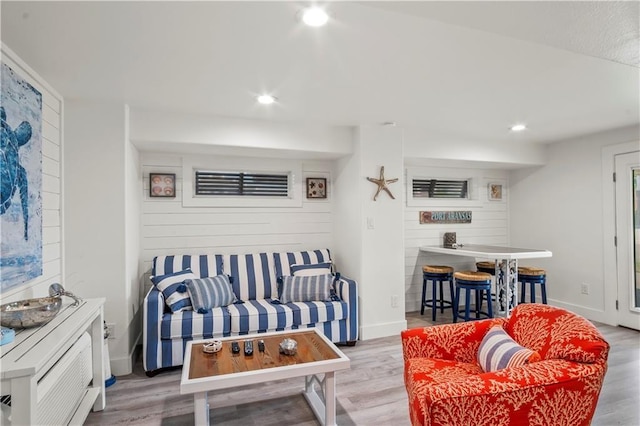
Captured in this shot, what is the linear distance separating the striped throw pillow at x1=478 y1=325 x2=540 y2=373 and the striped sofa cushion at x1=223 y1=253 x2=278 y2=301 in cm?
230

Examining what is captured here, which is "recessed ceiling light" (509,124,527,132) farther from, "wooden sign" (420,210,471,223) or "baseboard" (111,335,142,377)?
"baseboard" (111,335,142,377)

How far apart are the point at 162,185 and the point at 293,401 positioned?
8.26 feet

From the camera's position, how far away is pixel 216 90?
2762mm

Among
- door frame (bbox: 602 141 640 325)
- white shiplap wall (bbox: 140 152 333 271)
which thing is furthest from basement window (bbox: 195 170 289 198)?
door frame (bbox: 602 141 640 325)

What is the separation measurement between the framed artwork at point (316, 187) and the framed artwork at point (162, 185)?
4.99ft

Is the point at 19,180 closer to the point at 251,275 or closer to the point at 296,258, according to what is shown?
the point at 251,275

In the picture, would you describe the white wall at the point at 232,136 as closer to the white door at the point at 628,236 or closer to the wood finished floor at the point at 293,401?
the wood finished floor at the point at 293,401

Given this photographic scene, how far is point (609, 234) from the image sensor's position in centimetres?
421

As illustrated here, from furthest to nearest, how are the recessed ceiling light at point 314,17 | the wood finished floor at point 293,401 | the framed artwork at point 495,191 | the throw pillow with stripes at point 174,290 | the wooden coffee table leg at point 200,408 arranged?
the framed artwork at point 495,191, the throw pillow with stripes at point 174,290, the wood finished floor at point 293,401, the wooden coffee table leg at point 200,408, the recessed ceiling light at point 314,17

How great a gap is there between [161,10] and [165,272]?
251 centimetres

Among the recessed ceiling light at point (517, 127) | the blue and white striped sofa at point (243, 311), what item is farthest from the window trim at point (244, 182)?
the recessed ceiling light at point (517, 127)

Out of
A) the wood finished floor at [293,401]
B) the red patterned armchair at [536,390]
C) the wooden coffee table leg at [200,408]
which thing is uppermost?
the red patterned armchair at [536,390]

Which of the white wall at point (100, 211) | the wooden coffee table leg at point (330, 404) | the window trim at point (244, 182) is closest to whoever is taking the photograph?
the wooden coffee table leg at point (330, 404)

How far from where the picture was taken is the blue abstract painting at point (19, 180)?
1995 millimetres
